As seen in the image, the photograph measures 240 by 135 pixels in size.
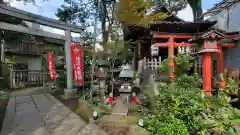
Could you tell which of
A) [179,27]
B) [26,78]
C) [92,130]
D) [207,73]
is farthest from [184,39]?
[26,78]

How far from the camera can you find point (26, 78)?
526 inches

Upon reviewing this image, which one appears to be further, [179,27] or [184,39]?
[184,39]

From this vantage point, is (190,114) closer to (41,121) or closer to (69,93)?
(41,121)

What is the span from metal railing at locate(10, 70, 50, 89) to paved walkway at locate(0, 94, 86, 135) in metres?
6.95

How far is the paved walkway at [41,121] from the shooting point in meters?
4.16

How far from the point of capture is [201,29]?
30.2 feet

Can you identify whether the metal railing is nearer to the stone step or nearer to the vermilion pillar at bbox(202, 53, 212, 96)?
the stone step

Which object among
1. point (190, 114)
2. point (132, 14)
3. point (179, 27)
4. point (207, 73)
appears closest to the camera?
point (190, 114)

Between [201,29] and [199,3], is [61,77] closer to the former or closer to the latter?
[201,29]

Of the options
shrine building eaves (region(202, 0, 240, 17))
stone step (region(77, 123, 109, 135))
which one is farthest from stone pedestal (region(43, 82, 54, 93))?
shrine building eaves (region(202, 0, 240, 17))

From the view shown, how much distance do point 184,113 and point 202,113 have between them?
0.33 meters

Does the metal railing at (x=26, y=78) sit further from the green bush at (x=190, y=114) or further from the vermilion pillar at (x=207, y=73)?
the green bush at (x=190, y=114)

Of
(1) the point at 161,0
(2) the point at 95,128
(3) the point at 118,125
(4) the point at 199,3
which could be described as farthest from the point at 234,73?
(1) the point at 161,0

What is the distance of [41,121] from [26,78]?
32.6ft
